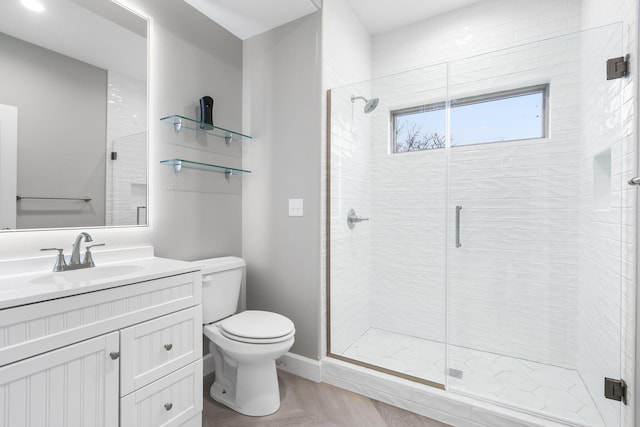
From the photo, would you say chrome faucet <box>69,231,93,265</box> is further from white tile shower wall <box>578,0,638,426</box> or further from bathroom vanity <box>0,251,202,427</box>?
white tile shower wall <box>578,0,638,426</box>

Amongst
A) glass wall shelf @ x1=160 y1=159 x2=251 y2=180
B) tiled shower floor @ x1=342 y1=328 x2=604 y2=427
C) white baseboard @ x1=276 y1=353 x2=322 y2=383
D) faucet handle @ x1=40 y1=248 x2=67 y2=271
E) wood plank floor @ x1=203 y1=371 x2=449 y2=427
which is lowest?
wood plank floor @ x1=203 y1=371 x2=449 y2=427

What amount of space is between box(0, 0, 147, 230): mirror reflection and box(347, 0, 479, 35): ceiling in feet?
A: 5.35

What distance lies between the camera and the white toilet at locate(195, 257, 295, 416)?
5.24 ft

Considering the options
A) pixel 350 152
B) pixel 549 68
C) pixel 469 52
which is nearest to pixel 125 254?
pixel 350 152

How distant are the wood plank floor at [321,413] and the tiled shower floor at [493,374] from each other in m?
0.24

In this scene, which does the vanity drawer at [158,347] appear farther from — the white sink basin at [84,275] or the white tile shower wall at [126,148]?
the white tile shower wall at [126,148]

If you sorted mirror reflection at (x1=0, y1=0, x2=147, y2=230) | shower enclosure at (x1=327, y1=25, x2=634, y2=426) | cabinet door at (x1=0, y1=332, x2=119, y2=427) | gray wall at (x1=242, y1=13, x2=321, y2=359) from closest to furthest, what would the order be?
1. cabinet door at (x1=0, y1=332, x2=119, y2=427)
2. mirror reflection at (x1=0, y1=0, x2=147, y2=230)
3. shower enclosure at (x1=327, y1=25, x2=634, y2=426)
4. gray wall at (x1=242, y1=13, x2=321, y2=359)

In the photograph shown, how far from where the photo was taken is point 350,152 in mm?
2301

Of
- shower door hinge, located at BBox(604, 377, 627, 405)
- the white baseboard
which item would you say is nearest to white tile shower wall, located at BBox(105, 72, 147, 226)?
the white baseboard

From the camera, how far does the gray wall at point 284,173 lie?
204cm

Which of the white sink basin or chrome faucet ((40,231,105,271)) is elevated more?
chrome faucet ((40,231,105,271))

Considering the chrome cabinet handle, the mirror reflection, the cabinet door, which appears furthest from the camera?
the chrome cabinet handle

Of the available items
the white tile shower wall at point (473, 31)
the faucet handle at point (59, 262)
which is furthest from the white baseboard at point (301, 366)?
the white tile shower wall at point (473, 31)

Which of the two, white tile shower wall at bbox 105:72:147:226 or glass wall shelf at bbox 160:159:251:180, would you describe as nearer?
white tile shower wall at bbox 105:72:147:226
